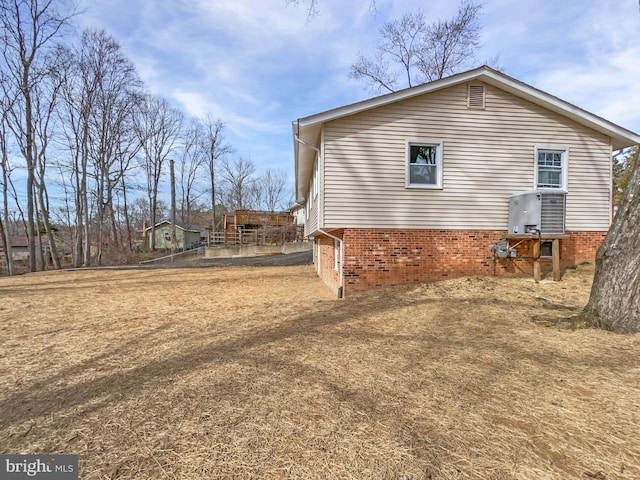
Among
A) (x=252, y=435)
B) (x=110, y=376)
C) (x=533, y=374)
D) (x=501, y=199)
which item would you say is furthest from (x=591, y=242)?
(x=110, y=376)

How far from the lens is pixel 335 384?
9.39 feet

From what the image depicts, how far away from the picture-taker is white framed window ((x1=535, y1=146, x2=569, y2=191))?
25.2 ft

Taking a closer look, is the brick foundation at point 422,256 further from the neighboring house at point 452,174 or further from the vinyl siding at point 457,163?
the vinyl siding at point 457,163

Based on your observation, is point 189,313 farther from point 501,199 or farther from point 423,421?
point 501,199


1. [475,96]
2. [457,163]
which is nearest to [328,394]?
[457,163]

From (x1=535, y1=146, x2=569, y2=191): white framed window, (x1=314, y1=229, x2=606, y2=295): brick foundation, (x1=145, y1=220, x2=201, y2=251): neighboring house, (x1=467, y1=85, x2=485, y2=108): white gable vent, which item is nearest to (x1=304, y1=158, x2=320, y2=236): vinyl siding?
(x1=314, y1=229, x2=606, y2=295): brick foundation

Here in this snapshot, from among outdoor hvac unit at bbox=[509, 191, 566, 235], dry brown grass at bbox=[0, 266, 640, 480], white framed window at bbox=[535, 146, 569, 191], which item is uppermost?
white framed window at bbox=[535, 146, 569, 191]

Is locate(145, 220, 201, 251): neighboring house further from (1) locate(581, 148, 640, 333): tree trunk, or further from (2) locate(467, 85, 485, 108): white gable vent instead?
(1) locate(581, 148, 640, 333): tree trunk

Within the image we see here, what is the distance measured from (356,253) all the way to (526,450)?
17.3 ft

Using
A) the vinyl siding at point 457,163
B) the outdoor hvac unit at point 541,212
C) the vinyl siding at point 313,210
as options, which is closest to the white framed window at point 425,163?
the vinyl siding at point 457,163

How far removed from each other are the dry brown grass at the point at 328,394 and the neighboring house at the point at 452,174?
2.16 meters

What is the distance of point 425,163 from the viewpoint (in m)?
7.45

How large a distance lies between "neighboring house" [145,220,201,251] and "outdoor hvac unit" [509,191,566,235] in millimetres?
33460

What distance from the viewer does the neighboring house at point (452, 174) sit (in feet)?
23.3
